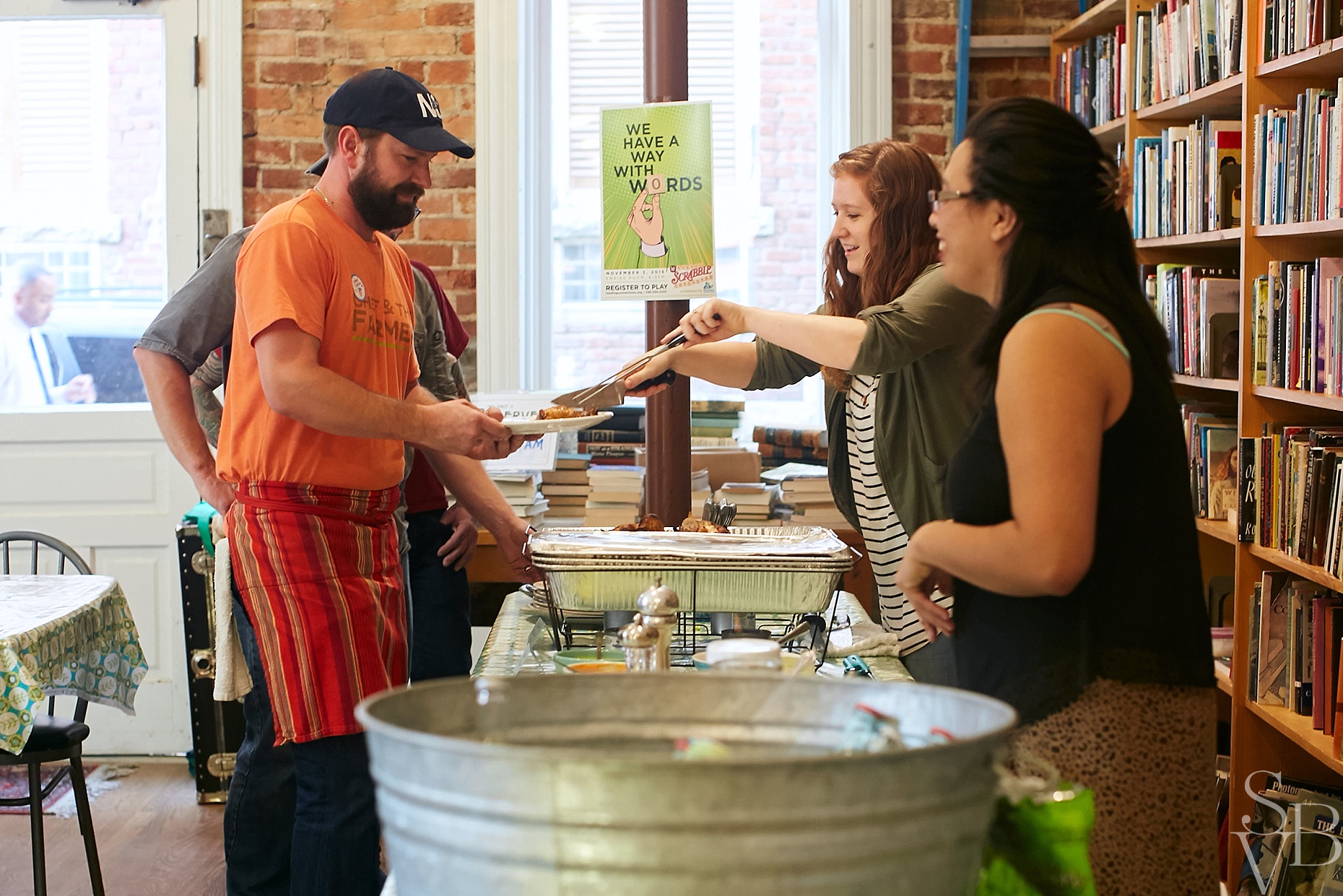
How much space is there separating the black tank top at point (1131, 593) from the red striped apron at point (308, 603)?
1092 mm

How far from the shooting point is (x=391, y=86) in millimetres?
2057

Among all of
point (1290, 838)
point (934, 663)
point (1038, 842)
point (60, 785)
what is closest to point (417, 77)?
point (60, 785)

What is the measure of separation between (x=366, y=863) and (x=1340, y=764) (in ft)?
5.96

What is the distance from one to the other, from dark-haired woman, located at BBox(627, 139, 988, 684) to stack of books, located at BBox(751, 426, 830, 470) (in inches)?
56.5

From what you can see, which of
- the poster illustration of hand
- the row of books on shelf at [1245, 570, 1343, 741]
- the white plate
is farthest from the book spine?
the white plate

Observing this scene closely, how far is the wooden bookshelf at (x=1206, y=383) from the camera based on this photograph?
2.88m

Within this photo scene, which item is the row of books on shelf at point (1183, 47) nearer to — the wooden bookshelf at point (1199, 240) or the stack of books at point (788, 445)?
the wooden bookshelf at point (1199, 240)

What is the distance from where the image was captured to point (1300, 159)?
256 centimetres

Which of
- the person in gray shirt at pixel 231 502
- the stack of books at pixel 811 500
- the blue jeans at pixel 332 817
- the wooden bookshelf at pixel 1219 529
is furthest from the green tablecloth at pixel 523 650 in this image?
the wooden bookshelf at pixel 1219 529

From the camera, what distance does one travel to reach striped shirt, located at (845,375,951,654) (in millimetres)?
1921

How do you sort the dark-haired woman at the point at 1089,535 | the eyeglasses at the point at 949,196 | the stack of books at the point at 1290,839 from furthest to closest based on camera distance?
the stack of books at the point at 1290,839
the eyeglasses at the point at 949,196
the dark-haired woman at the point at 1089,535

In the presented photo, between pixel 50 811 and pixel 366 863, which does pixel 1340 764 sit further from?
pixel 50 811

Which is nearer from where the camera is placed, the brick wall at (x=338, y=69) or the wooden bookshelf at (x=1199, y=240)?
the wooden bookshelf at (x=1199, y=240)

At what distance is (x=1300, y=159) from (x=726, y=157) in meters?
1.97
